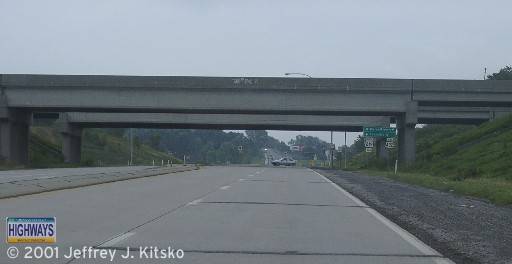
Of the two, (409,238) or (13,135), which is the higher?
(13,135)

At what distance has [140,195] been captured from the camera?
23.3 m

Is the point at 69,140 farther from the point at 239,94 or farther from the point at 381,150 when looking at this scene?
the point at 381,150

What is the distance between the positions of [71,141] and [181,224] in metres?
66.9

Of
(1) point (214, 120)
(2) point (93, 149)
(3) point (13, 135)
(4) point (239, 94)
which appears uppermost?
(4) point (239, 94)

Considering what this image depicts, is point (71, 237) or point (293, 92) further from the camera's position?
point (293, 92)

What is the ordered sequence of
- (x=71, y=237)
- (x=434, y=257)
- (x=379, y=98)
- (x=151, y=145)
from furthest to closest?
(x=151, y=145) → (x=379, y=98) → (x=71, y=237) → (x=434, y=257)

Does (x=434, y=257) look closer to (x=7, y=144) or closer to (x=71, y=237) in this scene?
(x=71, y=237)

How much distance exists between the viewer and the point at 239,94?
207 ft

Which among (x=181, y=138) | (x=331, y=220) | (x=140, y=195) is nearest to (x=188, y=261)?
(x=331, y=220)

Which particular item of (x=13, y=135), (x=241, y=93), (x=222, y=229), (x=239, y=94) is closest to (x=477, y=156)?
(x=241, y=93)

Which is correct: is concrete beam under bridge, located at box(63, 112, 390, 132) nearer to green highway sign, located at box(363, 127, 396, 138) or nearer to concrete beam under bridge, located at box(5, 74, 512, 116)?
Answer: concrete beam under bridge, located at box(5, 74, 512, 116)

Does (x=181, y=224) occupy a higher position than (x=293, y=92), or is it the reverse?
(x=293, y=92)

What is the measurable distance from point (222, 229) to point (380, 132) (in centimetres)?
4516

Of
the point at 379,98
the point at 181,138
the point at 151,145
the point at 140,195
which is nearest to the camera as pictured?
the point at 140,195
